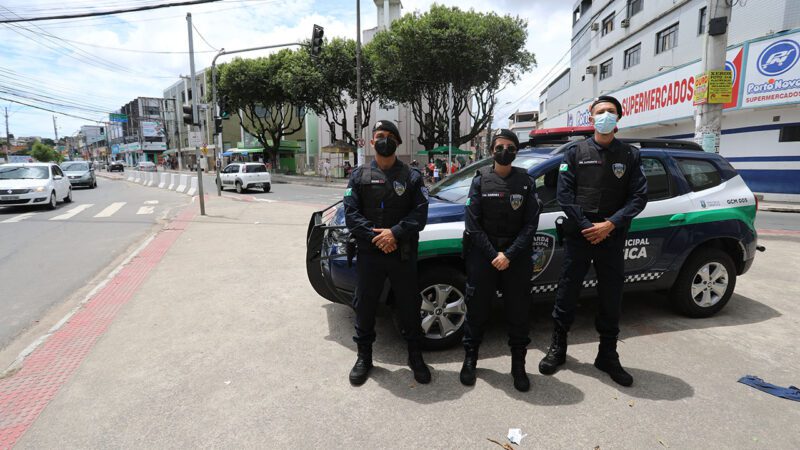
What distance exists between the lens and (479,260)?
3.15 meters

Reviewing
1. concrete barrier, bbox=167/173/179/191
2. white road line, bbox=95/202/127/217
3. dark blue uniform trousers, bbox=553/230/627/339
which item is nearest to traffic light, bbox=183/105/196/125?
white road line, bbox=95/202/127/217

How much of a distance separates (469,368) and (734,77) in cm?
1682

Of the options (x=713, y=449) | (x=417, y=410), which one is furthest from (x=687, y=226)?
(x=417, y=410)

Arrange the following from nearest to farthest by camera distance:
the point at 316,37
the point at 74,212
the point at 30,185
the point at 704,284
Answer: the point at 704,284
the point at 30,185
the point at 74,212
the point at 316,37

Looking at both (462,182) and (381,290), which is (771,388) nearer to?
(381,290)

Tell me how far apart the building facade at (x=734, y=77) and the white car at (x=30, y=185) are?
66.3 feet

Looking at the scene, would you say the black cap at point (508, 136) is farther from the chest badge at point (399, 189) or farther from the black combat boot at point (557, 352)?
the black combat boot at point (557, 352)

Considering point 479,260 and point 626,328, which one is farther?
point 626,328

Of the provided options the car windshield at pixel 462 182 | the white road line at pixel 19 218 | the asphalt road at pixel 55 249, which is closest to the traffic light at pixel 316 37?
the asphalt road at pixel 55 249

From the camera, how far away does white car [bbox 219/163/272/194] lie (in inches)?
877

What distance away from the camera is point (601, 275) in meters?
3.33

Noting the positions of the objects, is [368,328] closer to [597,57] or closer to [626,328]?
[626,328]

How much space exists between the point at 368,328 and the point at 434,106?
31.2 meters

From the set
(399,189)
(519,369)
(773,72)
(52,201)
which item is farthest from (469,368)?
(773,72)
